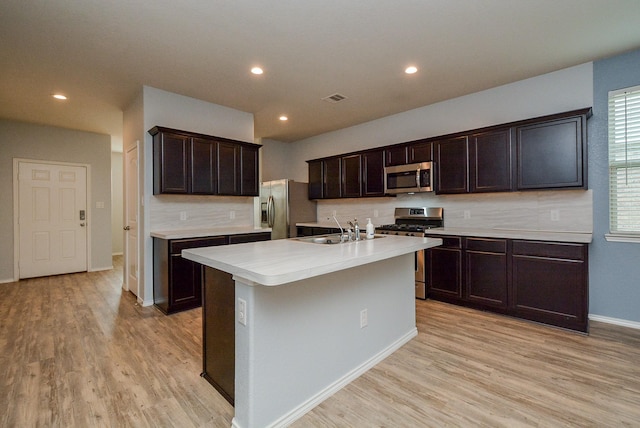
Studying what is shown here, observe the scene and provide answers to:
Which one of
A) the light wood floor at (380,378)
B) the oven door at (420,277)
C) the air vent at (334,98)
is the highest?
the air vent at (334,98)

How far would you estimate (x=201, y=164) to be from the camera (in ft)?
12.8

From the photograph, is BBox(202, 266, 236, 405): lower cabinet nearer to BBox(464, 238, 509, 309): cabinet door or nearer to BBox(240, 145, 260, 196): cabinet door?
BBox(240, 145, 260, 196): cabinet door

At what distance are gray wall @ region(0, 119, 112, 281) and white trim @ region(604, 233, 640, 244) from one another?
7584 mm

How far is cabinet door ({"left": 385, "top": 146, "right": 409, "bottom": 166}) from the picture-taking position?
432 centimetres

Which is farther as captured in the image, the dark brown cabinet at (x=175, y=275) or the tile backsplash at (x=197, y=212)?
the tile backsplash at (x=197, y=212)

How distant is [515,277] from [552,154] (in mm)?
1322

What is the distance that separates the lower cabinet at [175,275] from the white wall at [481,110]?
3020 millimetres

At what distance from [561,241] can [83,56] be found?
4898 mm

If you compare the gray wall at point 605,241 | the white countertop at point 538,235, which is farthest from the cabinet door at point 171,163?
the gray wall at point 605,241

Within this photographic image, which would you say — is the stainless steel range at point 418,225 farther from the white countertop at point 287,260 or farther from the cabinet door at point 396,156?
the white countertop at point 287,260

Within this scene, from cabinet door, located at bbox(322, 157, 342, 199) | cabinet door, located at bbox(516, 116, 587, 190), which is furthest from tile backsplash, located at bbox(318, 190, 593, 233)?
cabinet door, located at bbox(322, 157, 342, 199)

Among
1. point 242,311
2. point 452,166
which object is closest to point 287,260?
point 242,311

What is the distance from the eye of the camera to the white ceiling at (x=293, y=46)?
89.0 inches

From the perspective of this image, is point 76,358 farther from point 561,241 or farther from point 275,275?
point 561,241
